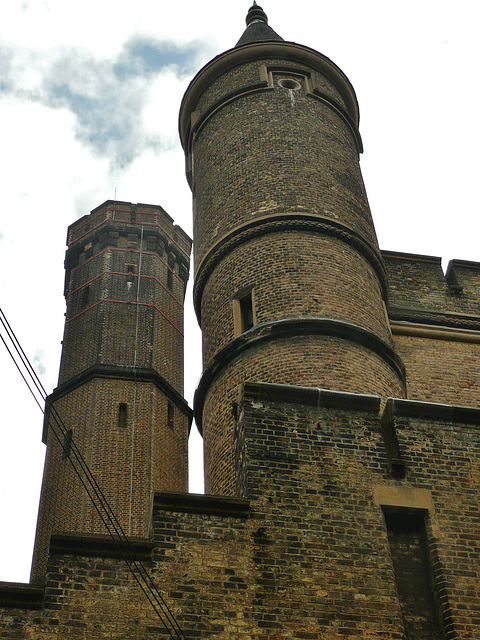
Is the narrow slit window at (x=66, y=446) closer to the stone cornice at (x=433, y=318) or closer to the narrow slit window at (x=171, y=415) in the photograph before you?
the narrow slit window at (x=171, y=415)

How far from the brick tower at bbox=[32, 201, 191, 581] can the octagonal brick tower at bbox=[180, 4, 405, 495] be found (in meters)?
9.59

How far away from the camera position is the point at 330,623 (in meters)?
8.05

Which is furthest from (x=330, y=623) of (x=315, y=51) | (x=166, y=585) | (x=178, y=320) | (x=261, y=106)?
(x=178, y=320)

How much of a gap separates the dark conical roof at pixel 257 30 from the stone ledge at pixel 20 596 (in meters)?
12.2

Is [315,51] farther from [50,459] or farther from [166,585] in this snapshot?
[50,459]

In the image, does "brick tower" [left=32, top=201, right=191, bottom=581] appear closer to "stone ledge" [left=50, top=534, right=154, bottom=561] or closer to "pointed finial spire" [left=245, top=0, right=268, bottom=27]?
"pointed finial spire" [left=245, top=0, right=268, bottom=27]

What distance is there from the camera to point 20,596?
7.74 metres

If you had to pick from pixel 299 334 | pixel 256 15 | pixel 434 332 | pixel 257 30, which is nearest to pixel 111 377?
pixel 256 15

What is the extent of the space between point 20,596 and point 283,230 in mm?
7377

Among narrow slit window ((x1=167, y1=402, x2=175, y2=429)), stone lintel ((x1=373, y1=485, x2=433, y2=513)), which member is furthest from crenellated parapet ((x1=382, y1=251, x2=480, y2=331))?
narrow slit window ((x1=167, y1=402, x2=175, y2=429))

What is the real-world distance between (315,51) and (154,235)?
16183 millimetres

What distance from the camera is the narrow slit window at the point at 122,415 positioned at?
2464cm

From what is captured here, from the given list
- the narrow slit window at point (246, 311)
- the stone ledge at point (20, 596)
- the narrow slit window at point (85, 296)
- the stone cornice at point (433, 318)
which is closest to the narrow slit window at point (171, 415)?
the narrow slit window at point (85, 296)

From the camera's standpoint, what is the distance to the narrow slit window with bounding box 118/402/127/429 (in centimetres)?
2464
